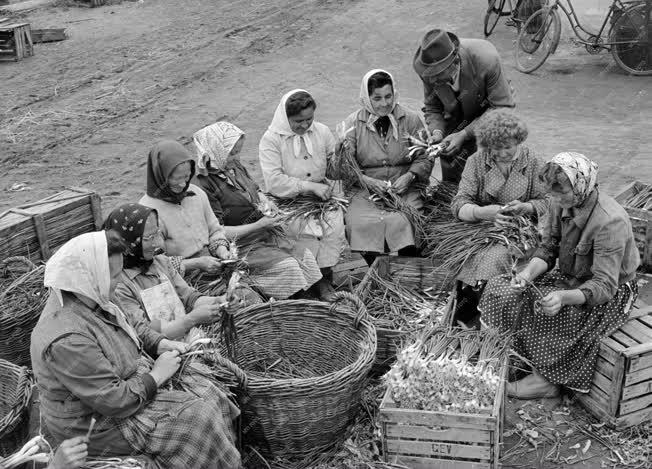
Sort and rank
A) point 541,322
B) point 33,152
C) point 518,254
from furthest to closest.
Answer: point 33,152
point 518,254
point 541,322

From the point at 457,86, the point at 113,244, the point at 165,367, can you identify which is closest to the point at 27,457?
the point at 165,367

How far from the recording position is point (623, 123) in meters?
8.26

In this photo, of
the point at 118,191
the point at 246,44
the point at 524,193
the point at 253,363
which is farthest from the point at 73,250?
the point at 246,44

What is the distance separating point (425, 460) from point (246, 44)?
9.38m

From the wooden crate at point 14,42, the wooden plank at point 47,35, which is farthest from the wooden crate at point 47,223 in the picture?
the wooden plank at point 47,35

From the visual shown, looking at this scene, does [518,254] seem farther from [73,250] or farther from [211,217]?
[73,250]

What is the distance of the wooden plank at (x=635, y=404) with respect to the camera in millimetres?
3734

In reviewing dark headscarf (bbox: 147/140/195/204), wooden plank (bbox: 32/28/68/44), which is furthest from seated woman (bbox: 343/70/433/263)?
wooden plank (bbox: 32/28/68/44)

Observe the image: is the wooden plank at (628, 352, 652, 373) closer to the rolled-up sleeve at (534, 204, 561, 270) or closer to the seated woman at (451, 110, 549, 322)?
the rolled-up sleeve at (534, 204, 561, 270)

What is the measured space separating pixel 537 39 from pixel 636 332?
7.07m

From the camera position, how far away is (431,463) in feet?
11.1

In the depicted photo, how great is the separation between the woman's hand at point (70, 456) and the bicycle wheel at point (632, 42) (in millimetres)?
8881

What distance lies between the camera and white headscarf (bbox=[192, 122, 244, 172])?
185 inches

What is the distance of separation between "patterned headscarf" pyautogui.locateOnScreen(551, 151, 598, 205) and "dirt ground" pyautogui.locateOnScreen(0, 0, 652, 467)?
3075 millimetres
